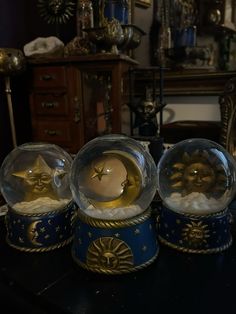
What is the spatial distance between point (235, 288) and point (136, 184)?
0.22 m

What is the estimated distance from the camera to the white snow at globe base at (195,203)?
21.4 inches

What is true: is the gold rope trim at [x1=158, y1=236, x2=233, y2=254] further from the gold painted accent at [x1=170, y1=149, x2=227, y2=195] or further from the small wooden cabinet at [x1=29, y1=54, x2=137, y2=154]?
the small wooden cabinet at [x1=29, y1=54, x2=137, y2=154]

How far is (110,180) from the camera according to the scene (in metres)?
0.53

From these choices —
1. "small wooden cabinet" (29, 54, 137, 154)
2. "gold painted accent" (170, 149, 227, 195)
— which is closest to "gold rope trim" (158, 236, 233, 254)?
"gold painted accent" (170, 149, 227, 195)

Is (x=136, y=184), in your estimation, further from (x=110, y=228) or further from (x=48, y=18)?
(x=48, y=18)

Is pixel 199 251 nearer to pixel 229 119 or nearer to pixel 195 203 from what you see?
pixel 195 203

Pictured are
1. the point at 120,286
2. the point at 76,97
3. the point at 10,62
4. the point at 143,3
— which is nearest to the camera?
the point at 120,286

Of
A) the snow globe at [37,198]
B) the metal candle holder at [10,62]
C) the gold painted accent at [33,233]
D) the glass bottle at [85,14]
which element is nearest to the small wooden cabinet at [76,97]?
the metal candle holder at [10,62]

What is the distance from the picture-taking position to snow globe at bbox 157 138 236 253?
537 millimetres

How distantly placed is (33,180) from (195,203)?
316 mm

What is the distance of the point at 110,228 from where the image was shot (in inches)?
19.0

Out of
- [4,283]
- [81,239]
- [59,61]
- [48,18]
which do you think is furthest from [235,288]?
[48,18]

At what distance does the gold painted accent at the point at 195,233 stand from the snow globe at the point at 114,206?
56mm

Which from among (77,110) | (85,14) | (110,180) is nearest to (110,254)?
(110,180)
